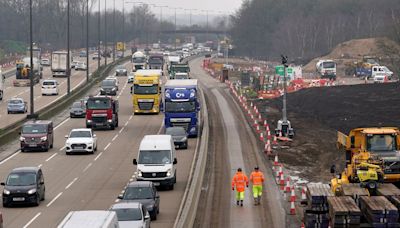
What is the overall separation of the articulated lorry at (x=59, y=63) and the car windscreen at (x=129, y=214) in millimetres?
92951

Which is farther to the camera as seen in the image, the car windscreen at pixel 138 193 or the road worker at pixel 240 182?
the road worker at pixel 240 182

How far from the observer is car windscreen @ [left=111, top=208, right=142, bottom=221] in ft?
99.0

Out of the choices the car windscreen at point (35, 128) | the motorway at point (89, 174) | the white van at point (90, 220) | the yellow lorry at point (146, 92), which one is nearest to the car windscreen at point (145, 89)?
the yellow lorry at point (146, 92)

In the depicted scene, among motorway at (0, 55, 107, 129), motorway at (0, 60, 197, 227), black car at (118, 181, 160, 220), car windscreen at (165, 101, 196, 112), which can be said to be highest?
car windscreen at (165, 101, 196, 112)

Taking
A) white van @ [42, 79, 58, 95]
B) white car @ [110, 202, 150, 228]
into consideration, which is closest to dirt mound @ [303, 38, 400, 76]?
white van @ [42, 79, 58, 95]

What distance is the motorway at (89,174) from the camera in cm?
3753

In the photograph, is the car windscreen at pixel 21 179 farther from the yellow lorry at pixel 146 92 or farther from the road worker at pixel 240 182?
the yellow lorry at pixel 146 92

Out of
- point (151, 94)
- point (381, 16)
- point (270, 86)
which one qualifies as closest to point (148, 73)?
point (151, 94)

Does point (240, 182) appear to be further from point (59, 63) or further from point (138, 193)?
point (59, 63)

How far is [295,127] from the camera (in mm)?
73312

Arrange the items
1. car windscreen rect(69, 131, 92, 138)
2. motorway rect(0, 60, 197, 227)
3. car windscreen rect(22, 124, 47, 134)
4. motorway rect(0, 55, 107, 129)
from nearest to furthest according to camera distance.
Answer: motorway rect(0, 60, 197, 227) < car windscreen rect(69, 131, 92, 138) < car windscreen rect(22, 124, 47, 134) < motorway rect(0, 55, 107, 129)

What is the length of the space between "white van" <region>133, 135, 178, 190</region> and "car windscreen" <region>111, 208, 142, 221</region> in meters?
11.9

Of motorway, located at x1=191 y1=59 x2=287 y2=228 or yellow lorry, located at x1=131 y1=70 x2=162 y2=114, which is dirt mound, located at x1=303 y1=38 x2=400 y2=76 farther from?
yellow lorry, located at x1=131 y1=70 x2=162 y2=114

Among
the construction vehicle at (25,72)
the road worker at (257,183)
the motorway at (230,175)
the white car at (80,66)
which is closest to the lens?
the motorway at (230,175)
